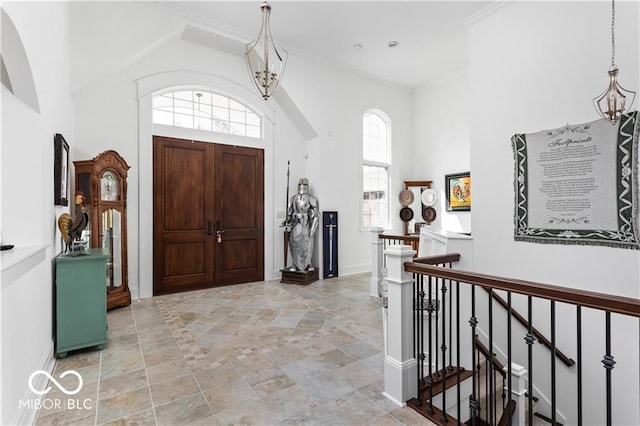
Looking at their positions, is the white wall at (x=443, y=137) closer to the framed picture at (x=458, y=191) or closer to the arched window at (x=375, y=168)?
the framed picture at (x=458, y=191)

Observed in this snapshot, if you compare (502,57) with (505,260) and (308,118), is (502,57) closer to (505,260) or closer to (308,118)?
(505,260)

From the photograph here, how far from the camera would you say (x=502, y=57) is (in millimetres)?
4262

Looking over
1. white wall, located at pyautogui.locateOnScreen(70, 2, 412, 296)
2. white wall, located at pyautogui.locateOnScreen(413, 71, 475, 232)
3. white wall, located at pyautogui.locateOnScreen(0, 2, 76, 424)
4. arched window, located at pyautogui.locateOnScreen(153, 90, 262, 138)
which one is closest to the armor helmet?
white wall, located at pyautogui.locateOnScreen(70, 2, 412, 296)

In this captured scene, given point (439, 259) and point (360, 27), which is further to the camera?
point (360, 27)

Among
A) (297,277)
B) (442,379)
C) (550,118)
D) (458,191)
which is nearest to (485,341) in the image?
(442,379)

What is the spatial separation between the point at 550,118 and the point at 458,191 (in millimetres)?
3141

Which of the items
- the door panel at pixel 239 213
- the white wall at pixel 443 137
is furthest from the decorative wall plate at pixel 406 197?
the door panel at pixel 239 213

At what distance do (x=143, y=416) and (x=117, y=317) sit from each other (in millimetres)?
2261

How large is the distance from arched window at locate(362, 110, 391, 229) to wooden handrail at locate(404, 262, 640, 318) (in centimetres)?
519

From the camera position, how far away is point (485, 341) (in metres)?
3.86

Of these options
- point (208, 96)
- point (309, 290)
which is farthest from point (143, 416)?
point (208, 96)

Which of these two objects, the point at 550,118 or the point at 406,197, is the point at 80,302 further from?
the point at 406,197

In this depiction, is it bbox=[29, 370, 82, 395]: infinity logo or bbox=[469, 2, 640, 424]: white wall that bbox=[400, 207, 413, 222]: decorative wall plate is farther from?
bbox=[29, 370, 82, 395]: infinity logo

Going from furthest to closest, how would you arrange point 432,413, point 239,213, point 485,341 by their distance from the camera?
point 239,213 < point 485,341 < point 432,413
